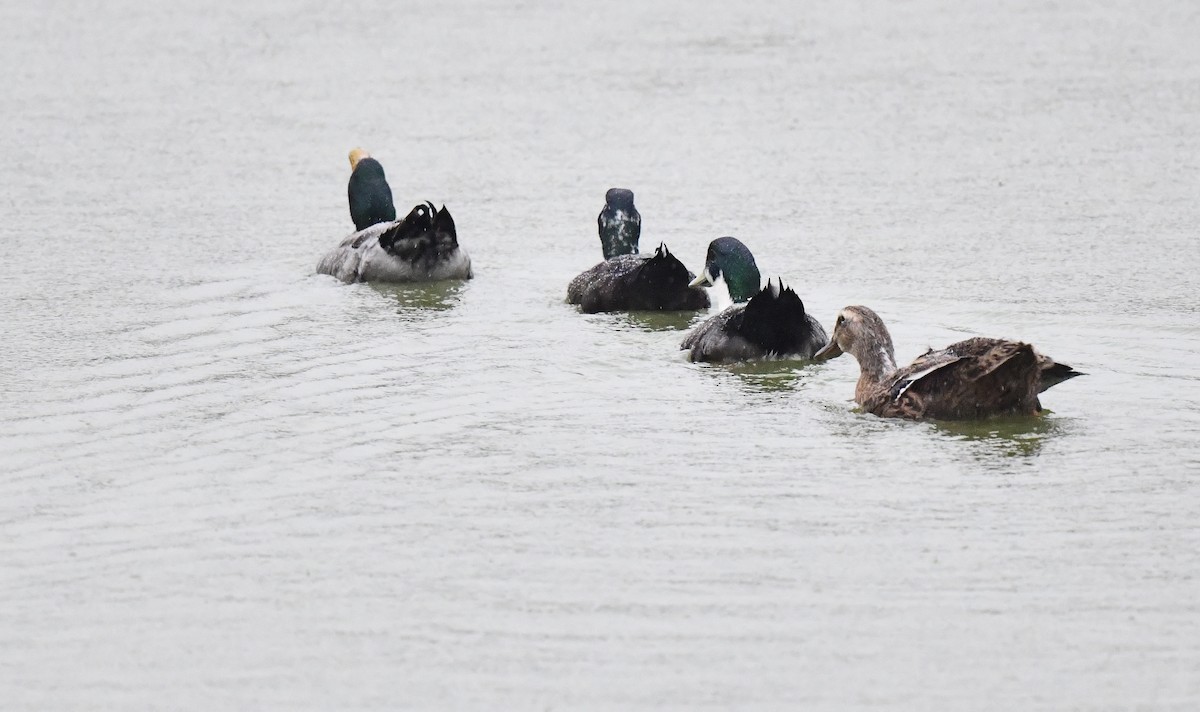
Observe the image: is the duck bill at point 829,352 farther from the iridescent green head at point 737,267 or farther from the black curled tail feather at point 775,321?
the iridescent green head at point 737,267

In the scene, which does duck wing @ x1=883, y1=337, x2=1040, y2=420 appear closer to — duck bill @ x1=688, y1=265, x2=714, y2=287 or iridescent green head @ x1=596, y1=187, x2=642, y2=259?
duck bill @ x1=688, y1=265, x2=714, y2=287

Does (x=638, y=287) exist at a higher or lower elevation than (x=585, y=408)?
higher

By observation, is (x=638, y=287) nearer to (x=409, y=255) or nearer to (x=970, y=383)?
(x=409, y=255)

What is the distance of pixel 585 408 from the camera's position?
754cm

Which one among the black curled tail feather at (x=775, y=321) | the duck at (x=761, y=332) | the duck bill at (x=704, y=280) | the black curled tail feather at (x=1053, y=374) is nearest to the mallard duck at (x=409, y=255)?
the duck bill at (x=704, y=280)

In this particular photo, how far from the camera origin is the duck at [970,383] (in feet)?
23.6

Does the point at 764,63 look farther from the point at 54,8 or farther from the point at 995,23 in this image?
the point at 54,8

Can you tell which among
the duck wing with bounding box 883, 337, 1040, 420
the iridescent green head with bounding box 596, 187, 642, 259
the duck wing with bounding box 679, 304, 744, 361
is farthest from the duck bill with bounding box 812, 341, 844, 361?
the iridescent green head with bounding box 596, 187, 642, 259

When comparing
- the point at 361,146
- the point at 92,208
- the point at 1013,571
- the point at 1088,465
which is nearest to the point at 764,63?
the point at 361,146

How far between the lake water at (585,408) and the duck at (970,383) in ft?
0.40

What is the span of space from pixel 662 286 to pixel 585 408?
242cm

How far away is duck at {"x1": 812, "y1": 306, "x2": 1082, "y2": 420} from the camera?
720 centimetres

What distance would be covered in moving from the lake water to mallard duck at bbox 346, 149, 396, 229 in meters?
0.49

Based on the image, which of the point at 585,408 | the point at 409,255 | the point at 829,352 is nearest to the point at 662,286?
the point at 829,352
